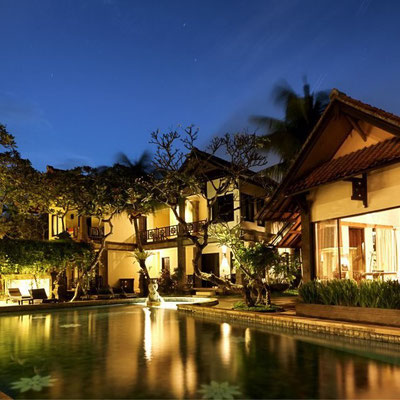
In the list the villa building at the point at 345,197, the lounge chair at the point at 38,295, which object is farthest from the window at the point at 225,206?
the villa building at the point at 345,197

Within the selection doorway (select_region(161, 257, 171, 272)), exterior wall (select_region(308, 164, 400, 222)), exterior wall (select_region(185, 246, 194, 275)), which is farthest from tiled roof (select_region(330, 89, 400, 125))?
doorway (select_region(161, 257, 171, 272))

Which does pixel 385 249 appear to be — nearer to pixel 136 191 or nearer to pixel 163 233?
pixel 136 191

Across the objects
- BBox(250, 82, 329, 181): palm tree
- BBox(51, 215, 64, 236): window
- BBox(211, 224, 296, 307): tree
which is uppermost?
BBox(250, 82, 329, 181): palm tree

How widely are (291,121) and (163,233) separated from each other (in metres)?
11.3

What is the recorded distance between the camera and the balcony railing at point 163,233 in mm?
25922

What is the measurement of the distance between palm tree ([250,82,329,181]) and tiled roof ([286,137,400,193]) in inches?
335

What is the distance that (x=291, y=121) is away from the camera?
20.2 metres

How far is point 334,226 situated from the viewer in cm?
1161

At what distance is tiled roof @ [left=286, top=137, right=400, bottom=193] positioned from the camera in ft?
30.7

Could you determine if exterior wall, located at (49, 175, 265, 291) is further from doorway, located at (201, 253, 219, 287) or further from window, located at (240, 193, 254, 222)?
doorway, located at (201, 253, 219, 287)

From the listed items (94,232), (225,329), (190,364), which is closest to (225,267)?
(94,232)

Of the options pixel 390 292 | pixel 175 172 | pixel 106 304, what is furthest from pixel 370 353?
pixel 106 304

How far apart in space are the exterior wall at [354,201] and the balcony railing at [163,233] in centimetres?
1420

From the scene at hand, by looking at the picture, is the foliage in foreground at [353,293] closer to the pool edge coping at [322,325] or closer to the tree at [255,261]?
the pool edge coping at [322,325]
